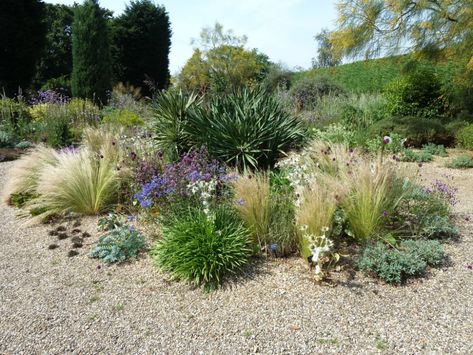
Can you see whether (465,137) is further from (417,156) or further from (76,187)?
(76,187)

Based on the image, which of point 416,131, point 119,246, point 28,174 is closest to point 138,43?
point 416,131

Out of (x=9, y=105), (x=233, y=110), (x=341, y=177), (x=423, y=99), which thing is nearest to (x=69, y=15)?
(x=9, y=105)

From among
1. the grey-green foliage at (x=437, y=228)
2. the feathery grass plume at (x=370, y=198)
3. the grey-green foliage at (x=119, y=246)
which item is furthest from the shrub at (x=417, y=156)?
the grey-green foliage at (x=119, y=246)

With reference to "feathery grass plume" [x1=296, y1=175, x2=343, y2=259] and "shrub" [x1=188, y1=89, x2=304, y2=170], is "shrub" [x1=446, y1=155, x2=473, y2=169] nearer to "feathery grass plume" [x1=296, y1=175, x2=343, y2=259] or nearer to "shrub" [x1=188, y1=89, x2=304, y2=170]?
"shrub" [x1=188, y1=89, x2=304, y2=170]

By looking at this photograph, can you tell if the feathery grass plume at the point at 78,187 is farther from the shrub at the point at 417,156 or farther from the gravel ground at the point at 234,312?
the shrub at the point at 417,156

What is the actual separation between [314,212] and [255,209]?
24.0 inches

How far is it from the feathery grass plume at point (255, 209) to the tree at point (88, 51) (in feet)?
46.9

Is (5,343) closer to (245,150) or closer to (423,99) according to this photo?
(245,150)

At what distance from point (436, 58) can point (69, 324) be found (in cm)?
1184

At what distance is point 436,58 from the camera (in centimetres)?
1183

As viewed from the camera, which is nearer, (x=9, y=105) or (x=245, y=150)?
(x=245, y=150)

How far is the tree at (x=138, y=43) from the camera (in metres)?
23.3

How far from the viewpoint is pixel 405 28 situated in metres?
11.5

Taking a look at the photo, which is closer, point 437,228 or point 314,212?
point 314,212
